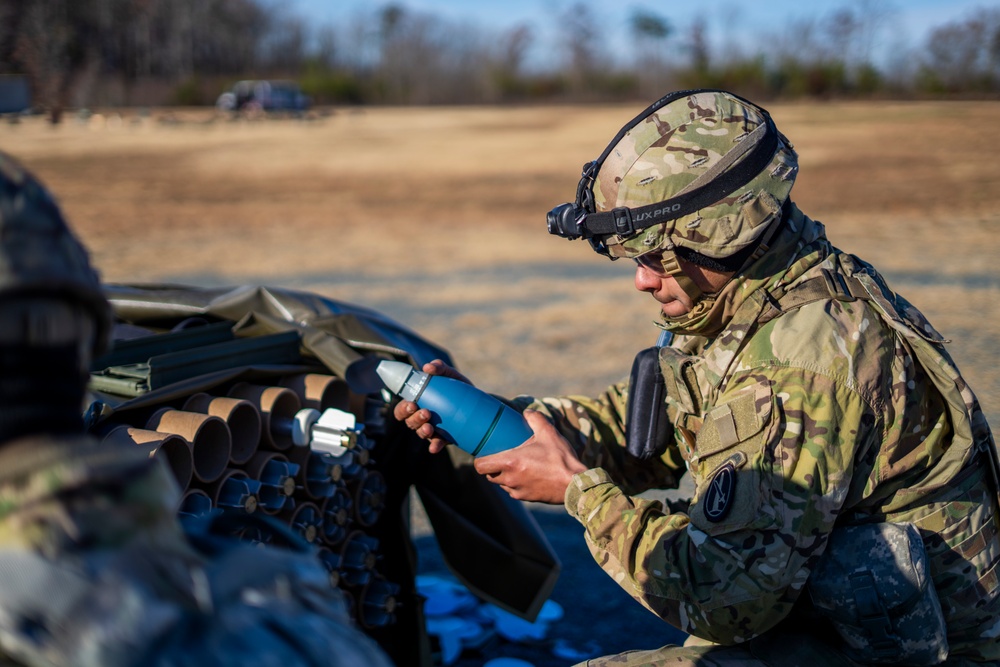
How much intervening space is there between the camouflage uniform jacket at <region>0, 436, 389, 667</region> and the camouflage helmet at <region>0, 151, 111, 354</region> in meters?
0.21

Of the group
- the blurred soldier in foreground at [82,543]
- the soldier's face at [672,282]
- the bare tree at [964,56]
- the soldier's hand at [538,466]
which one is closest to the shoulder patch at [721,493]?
the soldier's hand at [538,466]

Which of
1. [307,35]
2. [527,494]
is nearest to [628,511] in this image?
[527,494]

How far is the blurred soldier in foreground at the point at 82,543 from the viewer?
4.13 feet

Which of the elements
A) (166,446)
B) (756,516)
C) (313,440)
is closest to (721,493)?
(756,516)

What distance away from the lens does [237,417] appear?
3451 millimetres

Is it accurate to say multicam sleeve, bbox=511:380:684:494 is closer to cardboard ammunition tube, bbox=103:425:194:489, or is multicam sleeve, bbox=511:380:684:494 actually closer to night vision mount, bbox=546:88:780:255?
night vision mount, bbox=546:88:780:255

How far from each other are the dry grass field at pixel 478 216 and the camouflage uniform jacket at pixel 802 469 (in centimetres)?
544

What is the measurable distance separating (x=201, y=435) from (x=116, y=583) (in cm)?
211

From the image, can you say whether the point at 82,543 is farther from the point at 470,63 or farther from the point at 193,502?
the point at 470,63

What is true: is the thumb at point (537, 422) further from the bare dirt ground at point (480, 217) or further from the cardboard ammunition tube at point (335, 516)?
the bare dirt ground at point (480, 217)

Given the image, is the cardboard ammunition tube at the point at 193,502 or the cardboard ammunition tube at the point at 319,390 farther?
the cardboard ammunition tube at the point at 319,390

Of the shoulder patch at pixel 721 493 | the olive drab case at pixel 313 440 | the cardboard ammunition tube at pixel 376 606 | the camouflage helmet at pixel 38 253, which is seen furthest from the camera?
the cardboard ammunition tube at pixel 376 606

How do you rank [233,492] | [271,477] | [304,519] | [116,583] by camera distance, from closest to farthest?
[116,583] < [233,492] < [271,477] < [304,519]

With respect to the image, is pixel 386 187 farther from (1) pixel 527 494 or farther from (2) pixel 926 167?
(1) pixel 527 494
